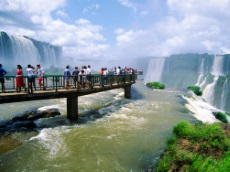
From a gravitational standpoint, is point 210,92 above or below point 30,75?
below

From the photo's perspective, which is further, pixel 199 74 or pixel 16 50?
pixel 199 74

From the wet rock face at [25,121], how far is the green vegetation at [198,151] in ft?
29.0

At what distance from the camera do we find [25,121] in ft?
42.4

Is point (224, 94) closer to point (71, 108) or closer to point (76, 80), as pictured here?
point (76, 80)

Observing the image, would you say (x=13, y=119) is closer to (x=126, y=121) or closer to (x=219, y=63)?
(x=126, y=121)

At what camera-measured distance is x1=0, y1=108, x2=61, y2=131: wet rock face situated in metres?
11.7

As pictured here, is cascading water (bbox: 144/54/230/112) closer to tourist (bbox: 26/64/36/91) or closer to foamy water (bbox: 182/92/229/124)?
foamy water (bbox: 182/92/229/124)

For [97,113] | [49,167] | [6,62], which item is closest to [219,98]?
[97,113]

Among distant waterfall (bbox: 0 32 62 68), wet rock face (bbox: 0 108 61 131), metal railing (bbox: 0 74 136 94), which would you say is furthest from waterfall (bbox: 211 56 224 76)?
wet rock face (bbox: 0 108 61 131)

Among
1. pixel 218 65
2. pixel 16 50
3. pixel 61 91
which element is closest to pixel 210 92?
pixel 218 65

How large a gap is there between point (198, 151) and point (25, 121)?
11216 mm

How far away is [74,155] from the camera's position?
8.53 meters

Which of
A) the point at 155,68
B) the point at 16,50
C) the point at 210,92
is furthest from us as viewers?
the point at 155,68

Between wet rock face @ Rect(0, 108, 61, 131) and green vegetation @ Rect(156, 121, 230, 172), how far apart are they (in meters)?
8.83
